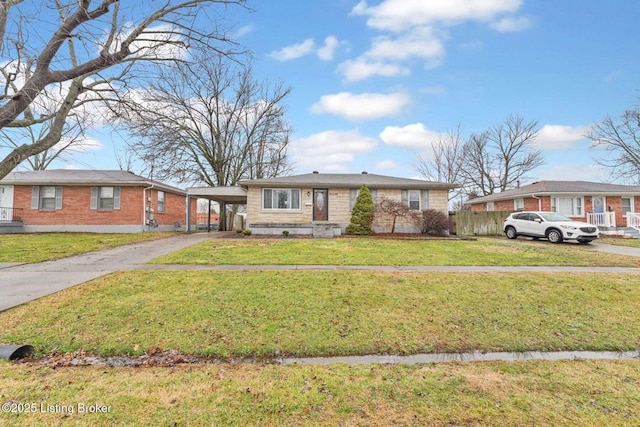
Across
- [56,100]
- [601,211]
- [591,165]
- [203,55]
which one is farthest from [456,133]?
[56,100]

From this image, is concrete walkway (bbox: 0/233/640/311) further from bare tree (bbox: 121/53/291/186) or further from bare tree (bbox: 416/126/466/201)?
bare tree (bbox: 416/126/466/201)

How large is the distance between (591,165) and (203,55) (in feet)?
110

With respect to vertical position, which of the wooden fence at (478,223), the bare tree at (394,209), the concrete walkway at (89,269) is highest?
the bare tree at (394,209)

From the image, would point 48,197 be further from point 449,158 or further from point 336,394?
point 449,158

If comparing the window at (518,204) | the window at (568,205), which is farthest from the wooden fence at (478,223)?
the window at (568,205)

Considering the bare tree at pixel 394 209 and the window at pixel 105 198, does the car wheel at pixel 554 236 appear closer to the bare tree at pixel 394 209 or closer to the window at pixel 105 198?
the bare tree at pixel 394 209

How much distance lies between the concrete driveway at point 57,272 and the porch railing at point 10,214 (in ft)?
44.6

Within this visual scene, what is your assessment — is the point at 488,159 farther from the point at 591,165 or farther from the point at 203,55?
the point at 203,55

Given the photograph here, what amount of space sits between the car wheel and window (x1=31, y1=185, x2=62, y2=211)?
28.5m

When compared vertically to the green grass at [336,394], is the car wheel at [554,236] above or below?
above

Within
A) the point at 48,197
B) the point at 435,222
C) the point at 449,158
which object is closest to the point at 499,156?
the point at 449,158

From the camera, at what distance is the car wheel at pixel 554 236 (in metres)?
14.8

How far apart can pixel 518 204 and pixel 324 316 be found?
24761 millimetres

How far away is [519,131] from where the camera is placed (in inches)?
1324
